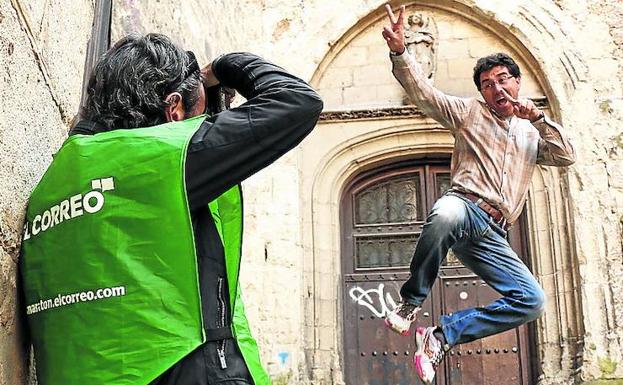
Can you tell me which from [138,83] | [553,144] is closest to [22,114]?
[138,83]

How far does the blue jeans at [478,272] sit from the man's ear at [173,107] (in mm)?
1913

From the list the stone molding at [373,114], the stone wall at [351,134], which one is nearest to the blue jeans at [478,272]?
the stone wall at [351,134]

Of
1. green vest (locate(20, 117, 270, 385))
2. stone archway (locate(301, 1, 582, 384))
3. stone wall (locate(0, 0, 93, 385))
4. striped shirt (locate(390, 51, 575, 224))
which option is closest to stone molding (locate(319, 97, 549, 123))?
stone archway (locate(301, 1, 582, 384))

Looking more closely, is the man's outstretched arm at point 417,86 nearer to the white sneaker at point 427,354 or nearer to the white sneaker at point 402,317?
the white sneaker at point 402,317

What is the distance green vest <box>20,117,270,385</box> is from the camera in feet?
4.69

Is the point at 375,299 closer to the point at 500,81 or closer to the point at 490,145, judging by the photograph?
the point at 490,145

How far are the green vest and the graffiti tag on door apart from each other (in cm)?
589

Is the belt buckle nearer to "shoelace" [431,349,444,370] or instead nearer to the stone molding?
"shoelace" [431,349,444,370]

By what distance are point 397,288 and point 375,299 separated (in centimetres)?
23

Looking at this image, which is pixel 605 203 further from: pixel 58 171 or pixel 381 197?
pixel 58 171

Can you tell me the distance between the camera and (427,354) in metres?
3.50

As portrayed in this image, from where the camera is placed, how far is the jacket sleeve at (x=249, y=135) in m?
1.50

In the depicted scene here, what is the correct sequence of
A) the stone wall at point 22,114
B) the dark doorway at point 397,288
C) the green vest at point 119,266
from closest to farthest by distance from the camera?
the green vest at point 119,266, the stone wall at point 22,114, the dark doorway at point 397,288

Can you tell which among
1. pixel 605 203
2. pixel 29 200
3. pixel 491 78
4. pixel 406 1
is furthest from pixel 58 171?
pixel 406 1
